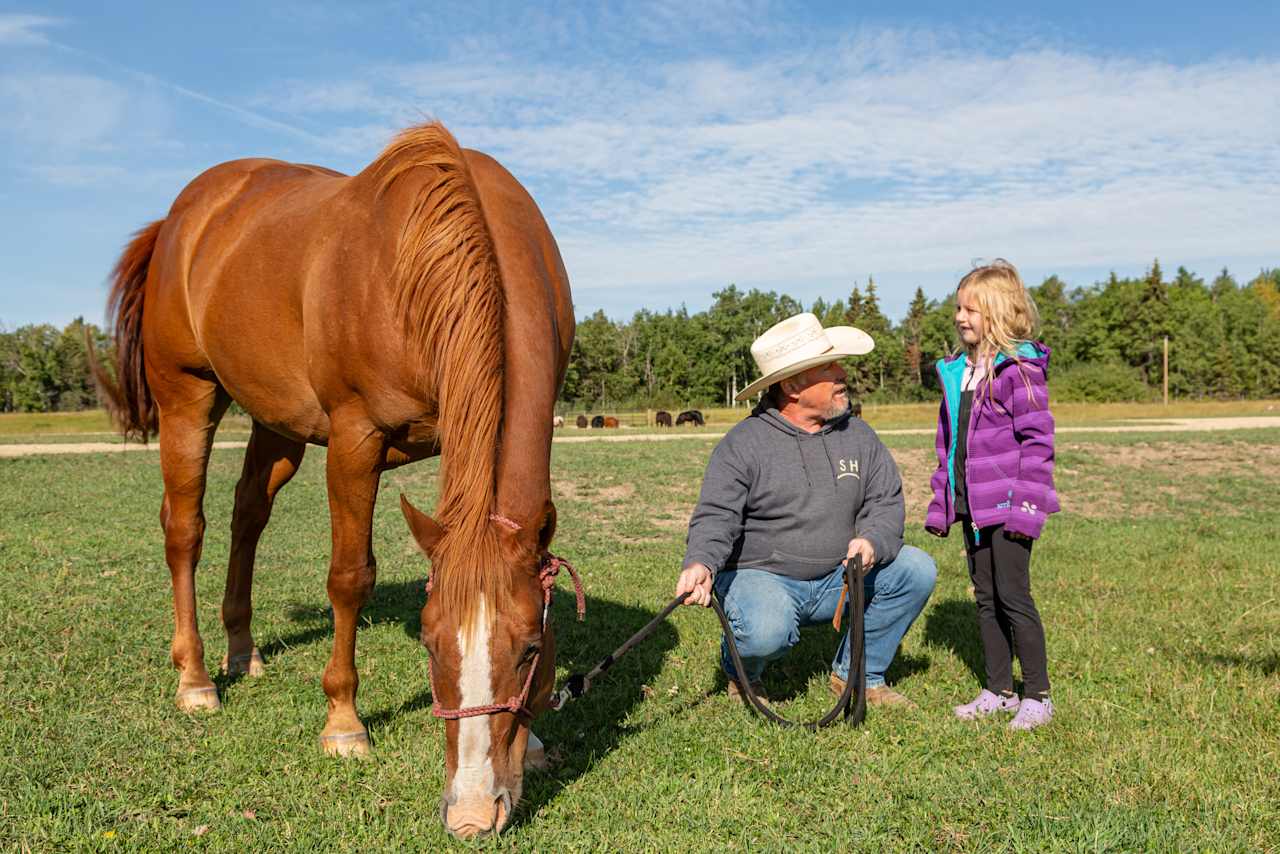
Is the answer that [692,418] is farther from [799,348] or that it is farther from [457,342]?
[457,342]

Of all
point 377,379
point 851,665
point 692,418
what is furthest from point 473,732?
point 692,418

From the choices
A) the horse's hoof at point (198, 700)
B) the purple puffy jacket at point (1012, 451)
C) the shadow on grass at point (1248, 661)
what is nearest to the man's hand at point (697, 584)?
the purple puffy jacket at point (1012, 451)

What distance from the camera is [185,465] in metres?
4.75

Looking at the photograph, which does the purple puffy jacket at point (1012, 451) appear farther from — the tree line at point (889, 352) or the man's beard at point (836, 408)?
the tree line at point (889, 352)

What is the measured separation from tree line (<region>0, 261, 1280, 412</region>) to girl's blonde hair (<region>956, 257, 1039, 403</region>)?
189 feet

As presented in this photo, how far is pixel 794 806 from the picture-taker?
122 inches

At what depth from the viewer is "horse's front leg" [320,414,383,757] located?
351 centimetres

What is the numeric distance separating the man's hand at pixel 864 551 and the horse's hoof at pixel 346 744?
7.01ft

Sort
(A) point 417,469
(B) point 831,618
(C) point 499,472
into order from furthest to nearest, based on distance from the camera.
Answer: (A) point 417,469
(B) point 831,618
(C) point 499,472

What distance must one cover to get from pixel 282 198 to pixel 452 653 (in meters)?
2.95

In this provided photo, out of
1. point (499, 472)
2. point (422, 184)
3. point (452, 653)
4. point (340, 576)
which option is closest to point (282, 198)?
point (422, 184)

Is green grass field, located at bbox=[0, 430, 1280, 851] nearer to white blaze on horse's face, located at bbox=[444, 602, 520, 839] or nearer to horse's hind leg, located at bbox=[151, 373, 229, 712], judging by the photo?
white blaze on horse's face, located at bbox=[444, 602, 520, 839]

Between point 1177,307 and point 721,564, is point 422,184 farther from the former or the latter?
point 1177,307

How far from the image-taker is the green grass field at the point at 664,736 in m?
2.91
